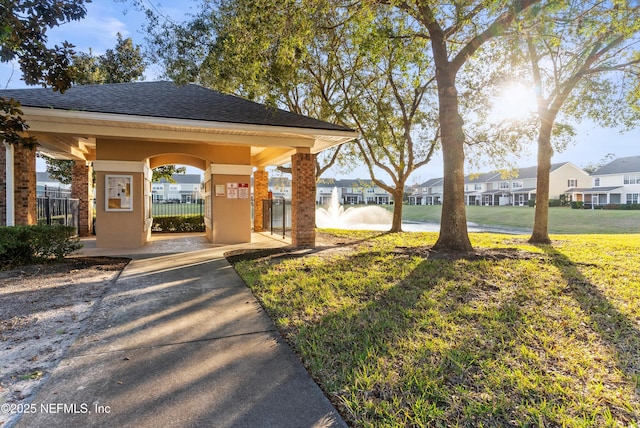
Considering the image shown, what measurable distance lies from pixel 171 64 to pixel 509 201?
58.3 meters

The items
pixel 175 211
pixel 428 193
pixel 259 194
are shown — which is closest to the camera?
pixel 259 194

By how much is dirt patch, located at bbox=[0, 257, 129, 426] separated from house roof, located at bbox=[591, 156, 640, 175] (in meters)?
55.9

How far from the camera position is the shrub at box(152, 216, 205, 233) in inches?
632

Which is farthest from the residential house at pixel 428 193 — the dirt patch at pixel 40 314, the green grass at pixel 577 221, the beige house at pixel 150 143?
the dirt patch at pixel 40 314

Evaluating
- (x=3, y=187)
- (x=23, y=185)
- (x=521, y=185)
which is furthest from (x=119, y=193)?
(x=521, y=185)

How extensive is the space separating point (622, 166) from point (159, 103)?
55465 mm

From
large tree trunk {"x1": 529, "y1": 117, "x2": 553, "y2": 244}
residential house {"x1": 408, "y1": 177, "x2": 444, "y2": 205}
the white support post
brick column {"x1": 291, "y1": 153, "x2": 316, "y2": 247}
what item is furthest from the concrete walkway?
residential house {"x1": 408, "y1": 177, "x2": 444, "y2": 205}

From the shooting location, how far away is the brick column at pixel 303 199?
35.1 feet

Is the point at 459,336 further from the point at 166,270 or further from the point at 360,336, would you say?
the point at 166,270

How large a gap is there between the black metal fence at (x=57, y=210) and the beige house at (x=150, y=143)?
5.47 feet

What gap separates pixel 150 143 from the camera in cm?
1072

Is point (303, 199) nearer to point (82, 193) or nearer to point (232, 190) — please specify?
point (232, 190)

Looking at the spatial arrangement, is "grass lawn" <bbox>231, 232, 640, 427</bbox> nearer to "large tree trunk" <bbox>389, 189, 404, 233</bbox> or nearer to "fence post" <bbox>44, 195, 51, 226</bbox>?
"fence post" <bbox>44, 195, 51, 226</bbox>

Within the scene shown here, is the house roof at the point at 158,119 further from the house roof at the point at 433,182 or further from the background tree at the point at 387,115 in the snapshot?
the house roof at the point at 433,182
